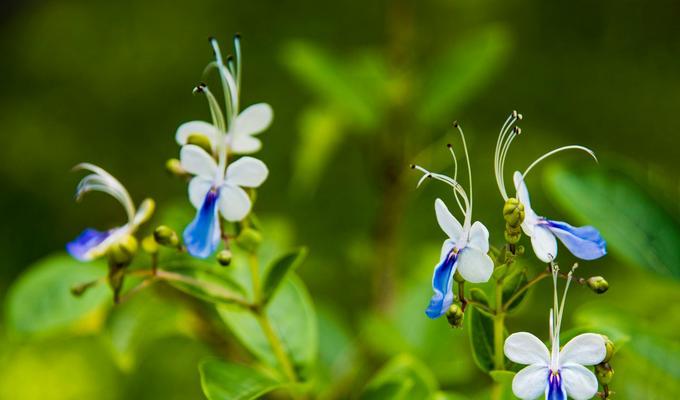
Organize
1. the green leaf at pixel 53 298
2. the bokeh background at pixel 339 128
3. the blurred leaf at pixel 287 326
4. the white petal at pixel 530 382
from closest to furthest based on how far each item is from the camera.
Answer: the white petal at pixel 530 382 → the blurred leaf at pixel 287 326 → the green leaf at pixel 53 298 → the bokeh background at pixel 339 128

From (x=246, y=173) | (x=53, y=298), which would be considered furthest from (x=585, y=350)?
(x=53, y=298)

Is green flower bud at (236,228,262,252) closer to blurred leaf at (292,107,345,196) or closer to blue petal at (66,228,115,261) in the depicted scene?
blue petal at (66,228,115,261)

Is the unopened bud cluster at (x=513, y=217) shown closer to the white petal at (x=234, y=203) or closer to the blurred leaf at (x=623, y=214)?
the white petal at (x=234, y=203)

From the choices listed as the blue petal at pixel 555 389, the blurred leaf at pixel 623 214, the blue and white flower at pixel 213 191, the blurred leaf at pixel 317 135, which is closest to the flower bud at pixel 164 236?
the blue and white flower at pixel 213 191

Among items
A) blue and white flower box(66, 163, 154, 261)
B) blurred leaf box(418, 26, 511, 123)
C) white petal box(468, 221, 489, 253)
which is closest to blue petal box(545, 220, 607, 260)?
white petal box(468, 221, 489, 253)

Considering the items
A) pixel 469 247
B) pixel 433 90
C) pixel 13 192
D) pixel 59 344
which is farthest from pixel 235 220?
pixel 13 192

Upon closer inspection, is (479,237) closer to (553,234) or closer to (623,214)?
(553,234)

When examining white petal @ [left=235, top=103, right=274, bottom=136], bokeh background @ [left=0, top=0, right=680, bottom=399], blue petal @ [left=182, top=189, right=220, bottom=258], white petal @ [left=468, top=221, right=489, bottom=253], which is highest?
white petal @ [left=235, top=103, right=274, bottom=136]
